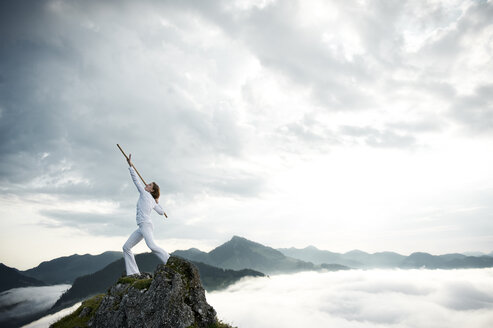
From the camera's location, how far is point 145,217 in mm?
12977

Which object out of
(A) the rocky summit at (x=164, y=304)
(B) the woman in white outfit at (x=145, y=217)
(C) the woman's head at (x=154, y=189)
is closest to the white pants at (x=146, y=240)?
(B) the woman in white outfit at (x=145, y=217)

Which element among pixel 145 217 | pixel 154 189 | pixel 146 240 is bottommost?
pixel 146 240

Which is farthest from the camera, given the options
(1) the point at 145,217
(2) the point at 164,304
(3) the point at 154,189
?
(3) the point at 154,189

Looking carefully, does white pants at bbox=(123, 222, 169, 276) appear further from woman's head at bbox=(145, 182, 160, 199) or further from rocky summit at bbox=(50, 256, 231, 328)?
woman's head at bbox=(145, 182, 160, 199)

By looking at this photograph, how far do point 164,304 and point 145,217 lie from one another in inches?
166

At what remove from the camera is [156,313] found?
11016mm

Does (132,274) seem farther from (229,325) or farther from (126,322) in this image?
(229,325)

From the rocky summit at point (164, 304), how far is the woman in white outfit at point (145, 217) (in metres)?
1.09

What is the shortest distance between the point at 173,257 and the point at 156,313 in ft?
8.28

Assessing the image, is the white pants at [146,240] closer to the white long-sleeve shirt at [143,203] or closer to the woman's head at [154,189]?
the white long-sleeve shirt at [143,203]

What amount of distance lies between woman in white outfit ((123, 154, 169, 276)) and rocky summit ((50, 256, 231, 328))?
109 cm

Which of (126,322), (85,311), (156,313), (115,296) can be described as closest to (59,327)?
(85,311)

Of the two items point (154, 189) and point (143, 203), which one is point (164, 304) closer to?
point (143, 203)

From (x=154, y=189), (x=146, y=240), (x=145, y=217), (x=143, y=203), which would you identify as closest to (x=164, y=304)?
(x=146, y=240)
